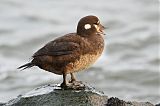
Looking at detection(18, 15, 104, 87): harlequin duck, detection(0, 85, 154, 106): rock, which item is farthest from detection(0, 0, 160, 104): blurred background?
detection(0, 85, 154, 106): rock

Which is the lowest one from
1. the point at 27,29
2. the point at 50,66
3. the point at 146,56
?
the point at 50,66

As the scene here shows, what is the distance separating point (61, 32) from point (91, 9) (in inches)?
92.9

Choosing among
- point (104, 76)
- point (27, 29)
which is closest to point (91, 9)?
point (27, 29)

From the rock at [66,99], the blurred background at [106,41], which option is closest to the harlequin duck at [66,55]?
the rock at [66,99]

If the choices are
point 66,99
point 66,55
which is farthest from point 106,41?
point 66,99

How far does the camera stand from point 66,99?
7363 mm

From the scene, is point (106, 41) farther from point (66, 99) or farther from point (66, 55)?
point (66, 99)

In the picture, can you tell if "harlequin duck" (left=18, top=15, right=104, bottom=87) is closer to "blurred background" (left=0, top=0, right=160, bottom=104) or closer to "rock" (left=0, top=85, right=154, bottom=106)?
"rock" (left=0, top=85, right=154, bottom=106)

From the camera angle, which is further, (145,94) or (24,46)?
(24,46)

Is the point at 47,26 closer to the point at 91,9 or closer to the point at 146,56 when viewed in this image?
the point at 91,9

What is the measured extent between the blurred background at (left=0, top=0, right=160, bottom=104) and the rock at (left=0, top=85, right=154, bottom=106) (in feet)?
15.0

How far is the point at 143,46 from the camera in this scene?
17.7m

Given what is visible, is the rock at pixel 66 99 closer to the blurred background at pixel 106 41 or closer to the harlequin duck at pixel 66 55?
the harlequin duck at pixel 66 55

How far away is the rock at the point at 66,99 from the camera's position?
7277 mm
